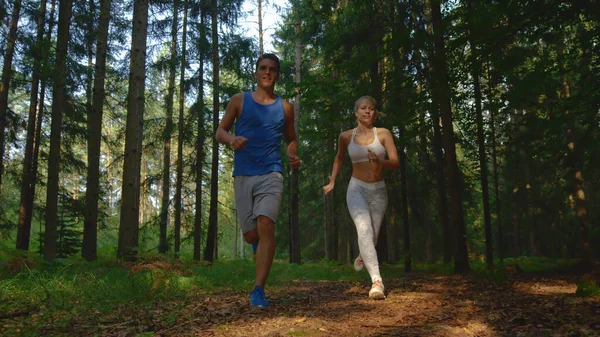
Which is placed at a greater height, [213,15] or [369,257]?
[213,15]

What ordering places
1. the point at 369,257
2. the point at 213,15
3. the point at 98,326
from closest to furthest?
the point at 98,326, the point at 369,257, the point at 213,15

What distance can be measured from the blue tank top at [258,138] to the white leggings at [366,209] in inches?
51.5

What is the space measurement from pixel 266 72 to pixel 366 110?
1.49 metres

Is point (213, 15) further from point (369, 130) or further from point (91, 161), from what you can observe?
point (369, 130)

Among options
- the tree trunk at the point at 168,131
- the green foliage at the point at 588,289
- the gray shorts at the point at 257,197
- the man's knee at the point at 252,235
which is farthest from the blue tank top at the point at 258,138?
the tree trunk at the point at 168,131

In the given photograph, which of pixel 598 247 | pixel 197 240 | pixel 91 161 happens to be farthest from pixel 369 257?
pixel 598 247

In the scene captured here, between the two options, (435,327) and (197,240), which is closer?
(435,327)

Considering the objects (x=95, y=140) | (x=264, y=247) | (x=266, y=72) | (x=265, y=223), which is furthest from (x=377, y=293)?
(x=95, y=140)

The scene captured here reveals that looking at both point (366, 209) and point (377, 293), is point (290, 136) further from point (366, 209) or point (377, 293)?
point (377, 293)

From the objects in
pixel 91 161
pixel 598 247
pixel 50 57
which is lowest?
pixel 598 247

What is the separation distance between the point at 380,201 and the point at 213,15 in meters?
14.2

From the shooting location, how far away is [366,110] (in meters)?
5.42

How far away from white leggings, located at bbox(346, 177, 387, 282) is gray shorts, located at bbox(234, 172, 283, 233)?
4.34 feet

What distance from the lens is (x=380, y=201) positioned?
17.5 ft
